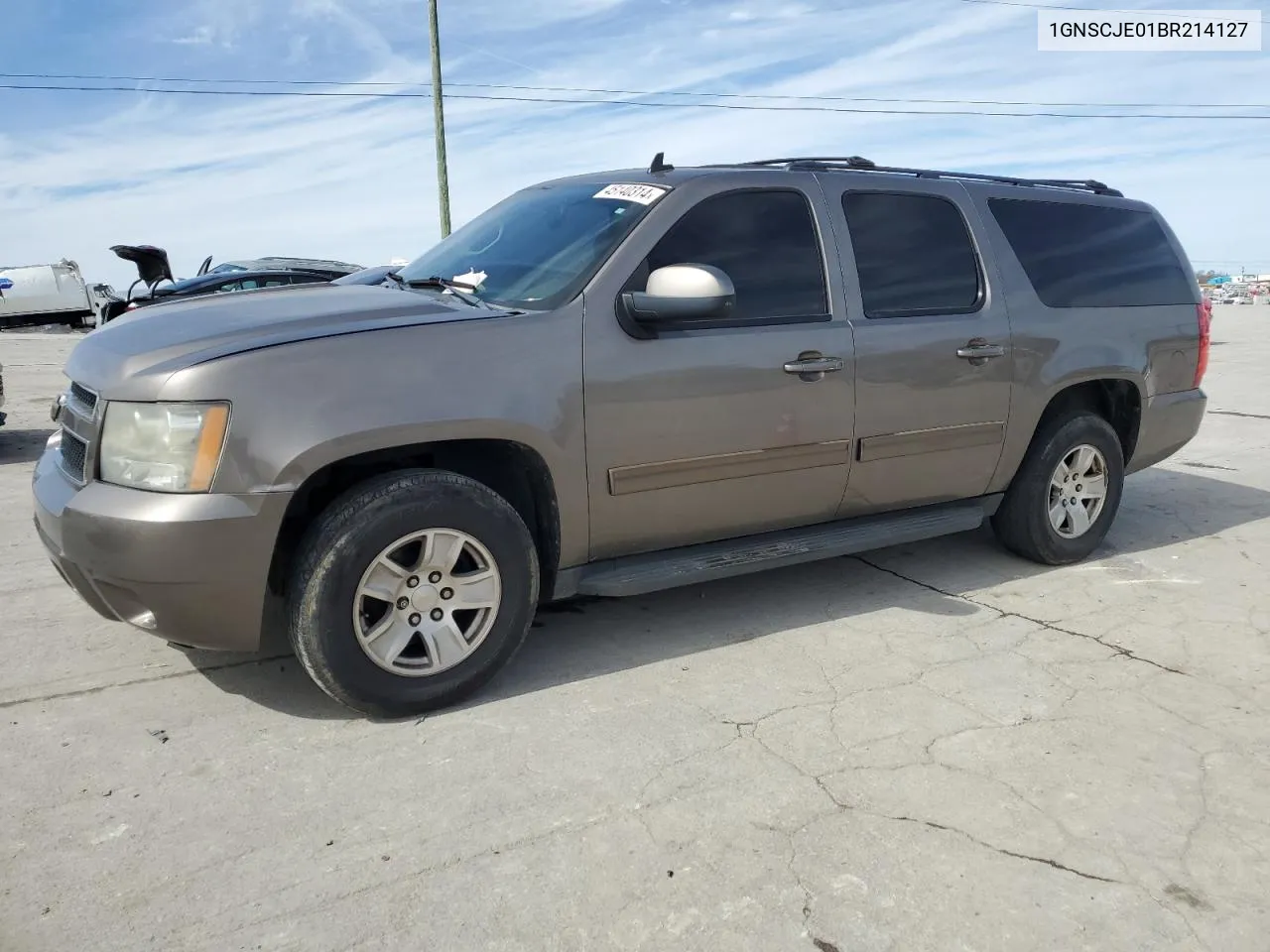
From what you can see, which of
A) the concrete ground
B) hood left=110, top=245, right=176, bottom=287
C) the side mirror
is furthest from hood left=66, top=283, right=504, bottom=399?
hood left=110, top=245, right=176, bottom=287

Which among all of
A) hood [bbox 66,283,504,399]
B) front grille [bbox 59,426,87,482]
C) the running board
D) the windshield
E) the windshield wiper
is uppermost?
the windshield

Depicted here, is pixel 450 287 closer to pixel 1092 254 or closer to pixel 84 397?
pixel 84 397

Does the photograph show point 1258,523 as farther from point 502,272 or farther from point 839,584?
point 502,272

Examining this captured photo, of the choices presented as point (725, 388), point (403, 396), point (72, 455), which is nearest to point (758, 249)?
point (725, 388)

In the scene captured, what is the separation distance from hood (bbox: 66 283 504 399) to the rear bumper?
3.63m

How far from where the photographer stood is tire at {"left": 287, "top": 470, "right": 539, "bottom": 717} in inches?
119

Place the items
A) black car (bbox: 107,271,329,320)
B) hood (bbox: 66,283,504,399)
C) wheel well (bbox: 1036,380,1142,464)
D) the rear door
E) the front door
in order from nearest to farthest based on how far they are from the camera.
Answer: hood (bbox: 66,283,504,399), the front door, the rear door, wheel well (bbox: 1036,380,1142,464), black car (bbox: 107,271,329,320)

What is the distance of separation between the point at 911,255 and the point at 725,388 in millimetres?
1248

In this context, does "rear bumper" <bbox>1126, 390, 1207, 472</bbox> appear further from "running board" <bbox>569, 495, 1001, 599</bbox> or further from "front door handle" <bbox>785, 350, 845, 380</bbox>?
"front door handle" <bbox>785, 350, 845, 380</bbox>

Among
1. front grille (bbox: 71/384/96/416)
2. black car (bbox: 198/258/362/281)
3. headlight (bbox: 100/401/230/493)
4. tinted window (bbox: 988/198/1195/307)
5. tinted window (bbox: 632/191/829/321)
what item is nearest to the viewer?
headlight (bbox: 100/401/230/493)

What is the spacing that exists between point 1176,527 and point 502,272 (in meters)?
4.34

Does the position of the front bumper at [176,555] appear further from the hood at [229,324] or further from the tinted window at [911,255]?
the tinted window at [911,255]

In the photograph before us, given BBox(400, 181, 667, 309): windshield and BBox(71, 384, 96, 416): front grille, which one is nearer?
BBox(71, 384, 96, 416): front grille

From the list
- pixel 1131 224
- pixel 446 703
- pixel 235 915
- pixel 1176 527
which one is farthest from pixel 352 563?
pixel 1176 527
